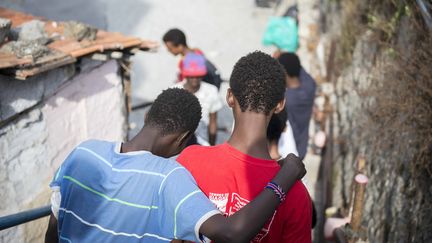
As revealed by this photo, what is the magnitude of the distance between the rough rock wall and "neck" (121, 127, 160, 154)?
2134 millimetres

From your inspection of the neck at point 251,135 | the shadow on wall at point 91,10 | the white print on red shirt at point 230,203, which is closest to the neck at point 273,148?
the neck at point 251,135

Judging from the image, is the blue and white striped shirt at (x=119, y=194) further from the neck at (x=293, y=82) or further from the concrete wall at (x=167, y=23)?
the concrete wall at (x=167, y=23)

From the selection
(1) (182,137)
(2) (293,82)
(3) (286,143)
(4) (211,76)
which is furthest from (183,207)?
(4) (211,76)

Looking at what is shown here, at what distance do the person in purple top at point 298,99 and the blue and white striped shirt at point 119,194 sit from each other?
8.41 ft

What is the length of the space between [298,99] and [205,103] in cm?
88

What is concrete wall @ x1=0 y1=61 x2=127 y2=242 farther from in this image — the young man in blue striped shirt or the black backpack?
the young man in blue striped shirt

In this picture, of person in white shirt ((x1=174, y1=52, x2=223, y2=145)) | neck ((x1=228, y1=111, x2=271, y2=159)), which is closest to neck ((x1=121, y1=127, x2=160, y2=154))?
neck ((x1=228, y1=111, x2=271, y2=159))

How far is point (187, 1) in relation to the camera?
13859mm

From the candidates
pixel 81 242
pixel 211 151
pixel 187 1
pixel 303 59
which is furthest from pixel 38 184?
pixel 187 1

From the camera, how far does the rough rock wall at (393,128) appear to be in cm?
364

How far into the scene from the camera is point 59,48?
4426mm

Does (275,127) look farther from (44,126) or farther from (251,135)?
(44,126)

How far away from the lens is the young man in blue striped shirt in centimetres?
187

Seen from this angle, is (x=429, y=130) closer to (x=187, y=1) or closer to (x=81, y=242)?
(x=81, y=242)
